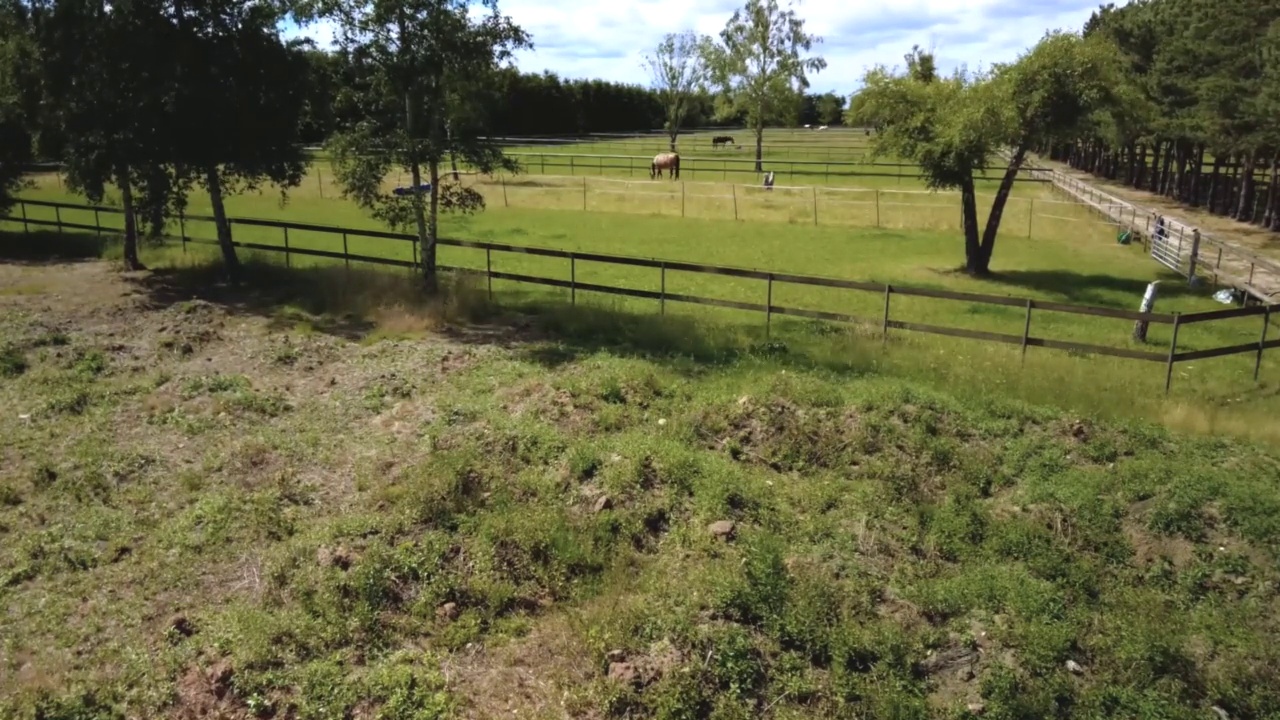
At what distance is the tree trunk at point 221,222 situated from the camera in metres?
19.2

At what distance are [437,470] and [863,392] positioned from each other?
A: 5.52 meters

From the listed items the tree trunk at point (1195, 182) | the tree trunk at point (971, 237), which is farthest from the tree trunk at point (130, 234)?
the tree trunk at point (1195, 182)

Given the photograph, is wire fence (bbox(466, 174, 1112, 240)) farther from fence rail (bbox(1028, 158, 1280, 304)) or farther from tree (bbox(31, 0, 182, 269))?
tree (bbox(31, 0, 182, 269))

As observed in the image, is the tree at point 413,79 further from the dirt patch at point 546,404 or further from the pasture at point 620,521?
the dirt patch at point 546,404

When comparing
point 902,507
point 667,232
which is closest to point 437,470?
point 902,507

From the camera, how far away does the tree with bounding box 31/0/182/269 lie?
702 inches

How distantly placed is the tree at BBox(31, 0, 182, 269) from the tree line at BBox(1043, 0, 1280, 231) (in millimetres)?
22025

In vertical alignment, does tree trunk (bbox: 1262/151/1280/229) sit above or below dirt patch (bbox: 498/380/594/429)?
above

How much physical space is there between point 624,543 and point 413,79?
11231 millimetres

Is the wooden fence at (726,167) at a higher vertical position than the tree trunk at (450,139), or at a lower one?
lower

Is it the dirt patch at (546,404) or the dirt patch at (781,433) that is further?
the dirt patch at (546,404)

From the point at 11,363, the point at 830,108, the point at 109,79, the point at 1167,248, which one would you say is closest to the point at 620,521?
the point at 11,363

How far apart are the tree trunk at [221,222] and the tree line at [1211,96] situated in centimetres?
2132

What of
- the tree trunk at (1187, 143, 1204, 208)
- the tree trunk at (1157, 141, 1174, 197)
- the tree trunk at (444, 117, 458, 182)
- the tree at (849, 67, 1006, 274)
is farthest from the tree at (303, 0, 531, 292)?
the tree trunk at (1157, 141, 1174, 197)
